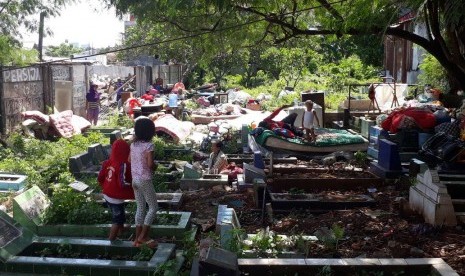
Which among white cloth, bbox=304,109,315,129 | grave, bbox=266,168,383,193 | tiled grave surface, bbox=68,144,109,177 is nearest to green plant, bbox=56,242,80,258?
tiled grave surface, bbox=68,144,109,177

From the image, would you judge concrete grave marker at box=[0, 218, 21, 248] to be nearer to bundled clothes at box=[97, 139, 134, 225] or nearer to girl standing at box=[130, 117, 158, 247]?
bundled clothes at box=[97, 139, 134, 225]

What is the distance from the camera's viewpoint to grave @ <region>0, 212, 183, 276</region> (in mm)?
5555

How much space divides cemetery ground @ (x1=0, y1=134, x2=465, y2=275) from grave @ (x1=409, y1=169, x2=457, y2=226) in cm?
13

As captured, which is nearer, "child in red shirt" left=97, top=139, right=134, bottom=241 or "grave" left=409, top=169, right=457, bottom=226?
"child in red shirt" left=97, top=139, right=134, bottom=241

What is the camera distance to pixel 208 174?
1033 cm

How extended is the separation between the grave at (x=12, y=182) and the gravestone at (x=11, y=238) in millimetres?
2849

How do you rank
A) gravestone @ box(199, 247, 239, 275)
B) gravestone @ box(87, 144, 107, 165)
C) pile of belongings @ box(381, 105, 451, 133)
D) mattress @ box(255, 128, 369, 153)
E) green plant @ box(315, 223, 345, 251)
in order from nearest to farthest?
gravestone @ box(199, 247, 239, 275), green plant @ box(315, 223, 345, 251), gravestone @ box(87, 144, 107, 165), pile of belongings @ box(381, 105, 451, 133), mattress @ box(255, 128, 369, 153)

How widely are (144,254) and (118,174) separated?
0.96m

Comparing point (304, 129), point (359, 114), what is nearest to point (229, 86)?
point (359, 114)

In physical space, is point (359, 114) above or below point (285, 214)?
above

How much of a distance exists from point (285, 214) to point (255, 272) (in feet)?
10.8

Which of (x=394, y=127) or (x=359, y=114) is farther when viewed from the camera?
(x=359, y=114)

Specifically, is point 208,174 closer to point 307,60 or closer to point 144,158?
point 144,158

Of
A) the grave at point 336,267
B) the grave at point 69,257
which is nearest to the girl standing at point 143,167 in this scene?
the grave at point 69,257
